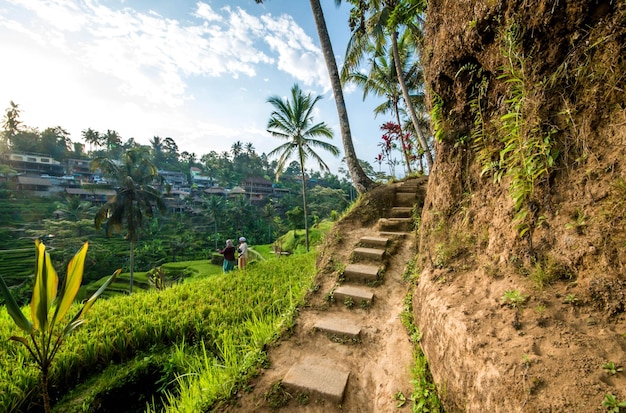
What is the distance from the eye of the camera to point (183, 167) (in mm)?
55750

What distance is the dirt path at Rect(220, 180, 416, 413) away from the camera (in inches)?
84.9

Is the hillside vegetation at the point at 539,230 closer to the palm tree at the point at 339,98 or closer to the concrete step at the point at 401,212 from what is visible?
the concrete step at the point at 401,212

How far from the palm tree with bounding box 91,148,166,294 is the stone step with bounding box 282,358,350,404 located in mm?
18695

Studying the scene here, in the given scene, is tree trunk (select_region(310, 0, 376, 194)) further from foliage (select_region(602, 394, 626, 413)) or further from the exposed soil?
foliage (select_region(602, 394, 626, 413))

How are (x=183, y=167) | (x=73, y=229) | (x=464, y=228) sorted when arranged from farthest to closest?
(x=183, y=167)
(x=73, y=229)
(x=464, y=228)

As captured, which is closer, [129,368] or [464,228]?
[464,228]

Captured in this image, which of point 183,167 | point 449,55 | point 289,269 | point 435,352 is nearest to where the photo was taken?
point 435,352

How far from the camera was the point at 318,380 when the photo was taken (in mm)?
2297

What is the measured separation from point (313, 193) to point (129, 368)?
38402 mm

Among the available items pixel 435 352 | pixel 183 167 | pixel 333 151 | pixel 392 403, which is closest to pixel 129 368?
pixel 392 403

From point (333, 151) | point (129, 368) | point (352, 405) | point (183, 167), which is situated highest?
point (183, 167)

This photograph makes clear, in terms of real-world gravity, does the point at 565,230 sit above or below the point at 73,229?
above

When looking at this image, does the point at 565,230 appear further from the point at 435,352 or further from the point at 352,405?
the point at 352,405

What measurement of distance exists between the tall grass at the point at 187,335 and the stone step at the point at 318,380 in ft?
1.48
